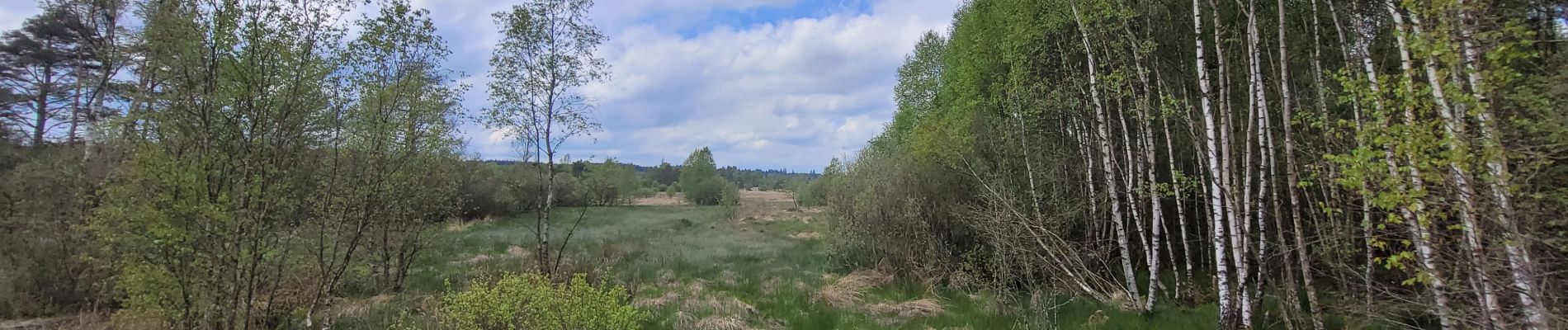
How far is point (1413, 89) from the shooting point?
4.25 metres

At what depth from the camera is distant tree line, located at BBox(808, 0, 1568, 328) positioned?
13.0ft

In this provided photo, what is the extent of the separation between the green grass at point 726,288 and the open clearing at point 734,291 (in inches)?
1.1

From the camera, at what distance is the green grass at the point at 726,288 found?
8.55 m

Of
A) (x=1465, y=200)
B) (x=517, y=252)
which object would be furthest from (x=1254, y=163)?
(x=517, y=252)

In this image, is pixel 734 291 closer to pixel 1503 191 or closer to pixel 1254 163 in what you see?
pixel 1254 163

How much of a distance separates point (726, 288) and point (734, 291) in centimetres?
58

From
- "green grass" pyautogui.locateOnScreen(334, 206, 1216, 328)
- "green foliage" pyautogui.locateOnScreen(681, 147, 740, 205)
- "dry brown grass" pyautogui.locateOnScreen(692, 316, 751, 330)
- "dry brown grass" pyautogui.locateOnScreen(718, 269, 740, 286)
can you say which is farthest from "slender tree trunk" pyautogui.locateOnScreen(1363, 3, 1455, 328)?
"green foliage" pyautogui.locateOnScreen(681, 147, 740, 205)

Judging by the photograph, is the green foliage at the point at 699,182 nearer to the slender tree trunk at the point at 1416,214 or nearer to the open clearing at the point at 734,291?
the open clearing at the point at 734,291

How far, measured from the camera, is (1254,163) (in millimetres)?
8312

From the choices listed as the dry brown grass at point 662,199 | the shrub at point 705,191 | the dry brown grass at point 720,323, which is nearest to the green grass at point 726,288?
the dry brown grass at point 720,323

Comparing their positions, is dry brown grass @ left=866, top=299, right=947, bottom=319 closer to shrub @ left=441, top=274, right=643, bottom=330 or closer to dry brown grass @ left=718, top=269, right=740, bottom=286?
dry brown grass @ left=718, top=269, right=740, bottom=286

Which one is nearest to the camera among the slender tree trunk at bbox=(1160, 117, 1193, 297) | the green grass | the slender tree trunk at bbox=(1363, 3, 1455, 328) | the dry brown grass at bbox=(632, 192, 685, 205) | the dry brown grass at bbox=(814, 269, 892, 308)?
the slender tree trunk at bbox=(1363, 3, 1455, 328)

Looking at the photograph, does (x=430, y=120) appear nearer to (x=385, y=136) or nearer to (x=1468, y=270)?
(x=385, y=136)

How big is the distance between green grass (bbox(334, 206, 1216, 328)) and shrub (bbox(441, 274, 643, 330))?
0.77m
